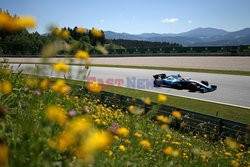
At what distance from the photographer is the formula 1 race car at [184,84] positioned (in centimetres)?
1712

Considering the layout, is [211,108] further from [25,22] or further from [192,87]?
[25,22]

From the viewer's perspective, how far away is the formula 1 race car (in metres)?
17.1

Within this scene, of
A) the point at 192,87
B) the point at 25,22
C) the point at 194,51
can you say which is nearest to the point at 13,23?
the point at 25,22

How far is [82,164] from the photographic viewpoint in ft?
5.24

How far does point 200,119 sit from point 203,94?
748cm

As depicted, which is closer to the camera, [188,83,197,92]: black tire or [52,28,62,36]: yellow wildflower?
[52,28,62,36]: yellow wildflower

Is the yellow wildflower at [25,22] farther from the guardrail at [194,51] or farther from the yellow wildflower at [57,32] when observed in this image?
the guardrail at [194,51]

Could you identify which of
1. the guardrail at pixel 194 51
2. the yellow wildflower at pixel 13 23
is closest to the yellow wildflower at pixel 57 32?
the yellow wildflower at pixel 13 23

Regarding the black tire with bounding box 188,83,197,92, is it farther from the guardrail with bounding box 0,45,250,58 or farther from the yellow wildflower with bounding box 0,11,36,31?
the guardrail with bounding box 0,45,250,58

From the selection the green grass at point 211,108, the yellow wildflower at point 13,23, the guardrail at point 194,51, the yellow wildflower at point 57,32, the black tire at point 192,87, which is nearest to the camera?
the yellow wildflower at point 13,23

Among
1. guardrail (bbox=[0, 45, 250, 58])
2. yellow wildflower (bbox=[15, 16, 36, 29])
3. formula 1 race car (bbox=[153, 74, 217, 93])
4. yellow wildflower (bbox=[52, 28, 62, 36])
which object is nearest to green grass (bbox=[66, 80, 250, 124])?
formula 1 race car (bbox=[153, 74, 217, 93])

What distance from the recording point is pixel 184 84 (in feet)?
57.6

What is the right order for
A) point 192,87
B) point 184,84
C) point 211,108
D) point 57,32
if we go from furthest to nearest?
point 184,84 → point 192,87 → point 211,108 → point 57,32

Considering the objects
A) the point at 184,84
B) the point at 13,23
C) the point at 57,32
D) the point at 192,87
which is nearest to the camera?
the point at 13,23
